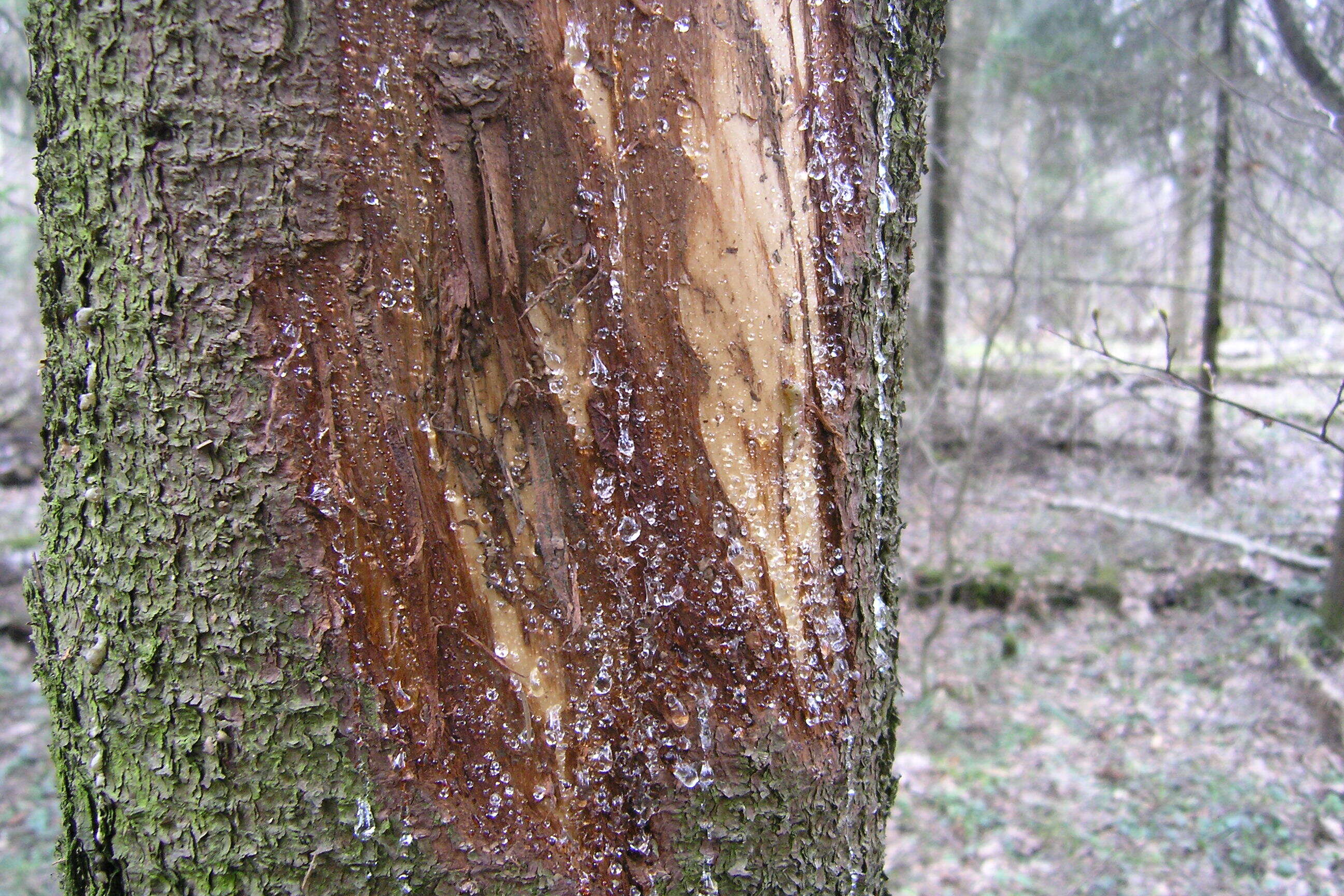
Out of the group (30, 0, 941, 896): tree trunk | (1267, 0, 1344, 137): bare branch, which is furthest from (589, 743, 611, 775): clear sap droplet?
(1267, 0, 1344, 137): bare branch

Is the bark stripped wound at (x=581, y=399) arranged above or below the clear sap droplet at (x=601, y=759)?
above

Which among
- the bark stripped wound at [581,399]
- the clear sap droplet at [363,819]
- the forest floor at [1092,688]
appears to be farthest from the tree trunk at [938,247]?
the clear sap droplet at [363,819]

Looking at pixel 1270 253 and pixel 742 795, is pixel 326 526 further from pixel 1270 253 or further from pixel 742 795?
pixel 1270 253

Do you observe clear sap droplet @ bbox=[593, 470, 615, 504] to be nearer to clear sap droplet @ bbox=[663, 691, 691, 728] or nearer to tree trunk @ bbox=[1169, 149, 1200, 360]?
clear sap droplet @ bbox=[663, 691, 691, 728]

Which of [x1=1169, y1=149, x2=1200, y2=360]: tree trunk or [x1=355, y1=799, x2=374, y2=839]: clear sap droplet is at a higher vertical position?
[x1=1169, y1=149, x2=1200, y2=360]: tree trunk

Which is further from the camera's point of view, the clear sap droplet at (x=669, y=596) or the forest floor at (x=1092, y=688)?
the forest floor at (x=1092, y=688)

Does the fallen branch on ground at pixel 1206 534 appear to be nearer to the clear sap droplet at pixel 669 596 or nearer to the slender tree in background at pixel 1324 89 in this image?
the slender tree in background at pixel 1324 89

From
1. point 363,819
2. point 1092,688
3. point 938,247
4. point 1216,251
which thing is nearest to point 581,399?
point 363,819
